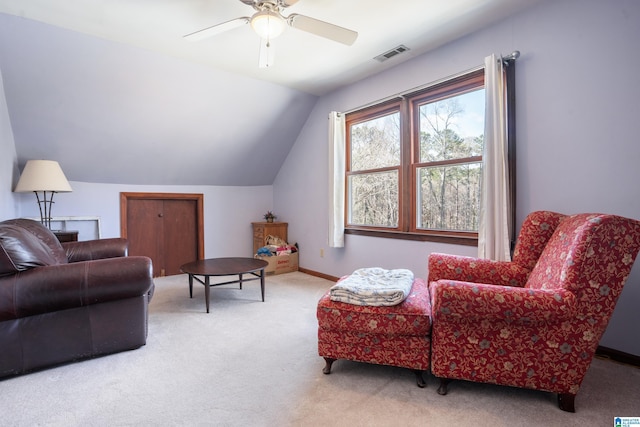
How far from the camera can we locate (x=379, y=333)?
1.81m

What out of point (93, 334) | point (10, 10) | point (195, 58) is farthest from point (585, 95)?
point (10, 10)

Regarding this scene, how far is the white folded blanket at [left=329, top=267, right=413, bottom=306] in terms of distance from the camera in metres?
1.82

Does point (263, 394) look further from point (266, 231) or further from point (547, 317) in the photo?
point (266, 231)

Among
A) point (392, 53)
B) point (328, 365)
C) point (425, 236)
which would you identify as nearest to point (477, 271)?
point (425, 236)

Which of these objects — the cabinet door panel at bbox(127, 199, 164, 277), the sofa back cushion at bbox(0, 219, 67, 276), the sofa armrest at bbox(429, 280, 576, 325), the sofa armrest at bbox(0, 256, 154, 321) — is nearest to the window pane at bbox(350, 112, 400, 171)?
the sofa armrest at bbox(429, 280, 576, 325)

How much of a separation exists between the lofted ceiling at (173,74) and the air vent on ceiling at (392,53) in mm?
79

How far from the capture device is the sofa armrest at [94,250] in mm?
2873

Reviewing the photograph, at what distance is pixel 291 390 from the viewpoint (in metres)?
1.76

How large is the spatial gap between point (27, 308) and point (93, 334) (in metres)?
0.39

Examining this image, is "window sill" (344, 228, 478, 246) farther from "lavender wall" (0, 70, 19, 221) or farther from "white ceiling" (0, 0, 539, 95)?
"lavender wall" (0, 70, 19, 221)

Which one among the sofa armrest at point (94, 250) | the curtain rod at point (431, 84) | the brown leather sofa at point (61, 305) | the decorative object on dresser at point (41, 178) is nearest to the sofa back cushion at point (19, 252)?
the brown leather sofa at point (61, 305)

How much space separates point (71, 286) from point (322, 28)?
225 cm

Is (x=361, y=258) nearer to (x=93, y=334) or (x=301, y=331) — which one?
(x=301, y=331)

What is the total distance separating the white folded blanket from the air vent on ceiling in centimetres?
213
